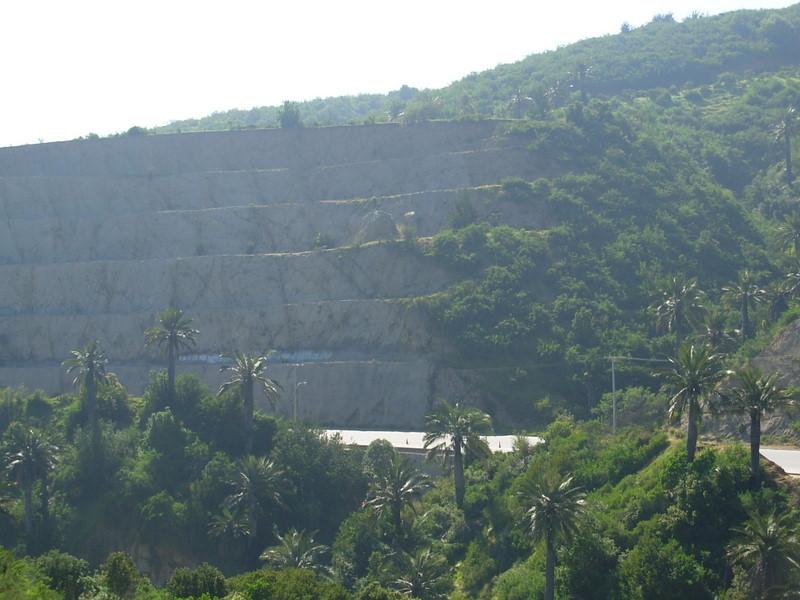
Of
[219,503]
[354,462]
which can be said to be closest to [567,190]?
[354,462]

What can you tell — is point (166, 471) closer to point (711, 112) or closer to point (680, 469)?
point (680, 469)

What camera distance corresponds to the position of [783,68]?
134 meters

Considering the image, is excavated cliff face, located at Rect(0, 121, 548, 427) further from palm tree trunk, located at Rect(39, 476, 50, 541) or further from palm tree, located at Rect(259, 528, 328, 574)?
palm tree, located at Rect(259, 528, 328, 574)

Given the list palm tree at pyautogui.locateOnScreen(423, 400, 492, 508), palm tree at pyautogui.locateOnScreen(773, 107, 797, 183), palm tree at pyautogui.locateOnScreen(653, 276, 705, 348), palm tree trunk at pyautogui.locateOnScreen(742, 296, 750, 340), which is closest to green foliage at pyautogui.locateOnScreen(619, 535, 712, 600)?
palm tree at pyautogui.locateOnScreen(423, 400, 492, 508)

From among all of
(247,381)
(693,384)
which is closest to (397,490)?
(247,381)

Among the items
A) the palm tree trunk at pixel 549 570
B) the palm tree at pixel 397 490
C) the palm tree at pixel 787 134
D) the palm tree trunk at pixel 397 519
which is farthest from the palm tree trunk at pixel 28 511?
the palm tree at pixel 787 134

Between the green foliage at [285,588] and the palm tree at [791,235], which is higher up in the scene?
the palm tree at [791,235]

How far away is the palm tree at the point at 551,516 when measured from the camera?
45.5 metres

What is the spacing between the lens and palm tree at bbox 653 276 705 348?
72.4 metres

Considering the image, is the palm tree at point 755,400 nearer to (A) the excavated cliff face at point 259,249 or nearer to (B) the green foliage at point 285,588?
(B) the green foliage at point 285,588

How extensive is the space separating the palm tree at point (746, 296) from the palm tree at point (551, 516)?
3069cm

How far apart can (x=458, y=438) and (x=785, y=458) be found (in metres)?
15.9

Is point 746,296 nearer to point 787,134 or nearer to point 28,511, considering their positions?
point 787,134

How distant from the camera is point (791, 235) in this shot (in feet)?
272
